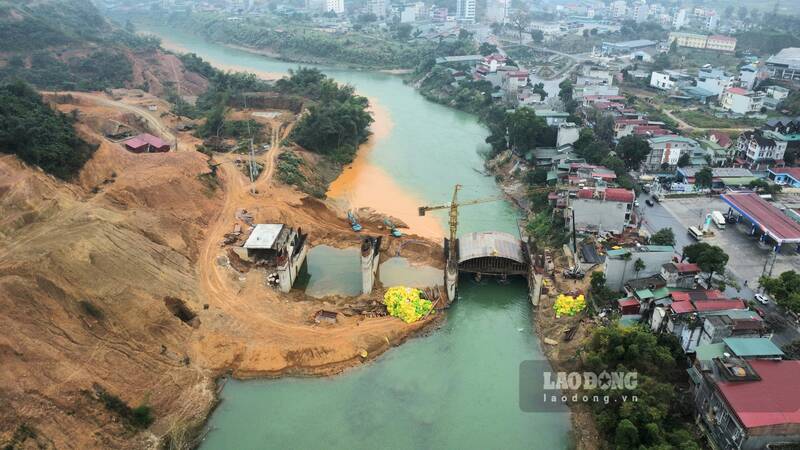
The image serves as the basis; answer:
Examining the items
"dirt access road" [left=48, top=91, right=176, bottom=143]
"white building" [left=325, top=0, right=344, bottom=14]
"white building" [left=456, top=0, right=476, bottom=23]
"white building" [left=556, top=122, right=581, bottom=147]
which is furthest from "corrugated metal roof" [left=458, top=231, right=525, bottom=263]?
"white building" [left=325, top=0, right=344, bottom=14]

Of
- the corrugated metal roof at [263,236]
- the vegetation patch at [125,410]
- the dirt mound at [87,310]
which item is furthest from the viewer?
the corrugated metal roof at [263,236]

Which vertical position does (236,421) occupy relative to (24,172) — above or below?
below

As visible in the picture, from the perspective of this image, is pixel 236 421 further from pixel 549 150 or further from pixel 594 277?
pixel 549 150

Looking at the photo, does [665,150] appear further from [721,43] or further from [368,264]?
[721,43]

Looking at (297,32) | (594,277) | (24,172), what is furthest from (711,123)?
(297,32)

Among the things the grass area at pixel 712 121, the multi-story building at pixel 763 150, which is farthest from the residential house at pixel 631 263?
the grass area at pixel 712 121

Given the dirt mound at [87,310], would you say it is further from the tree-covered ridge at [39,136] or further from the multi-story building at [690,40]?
the multi-story building at [690,40]
